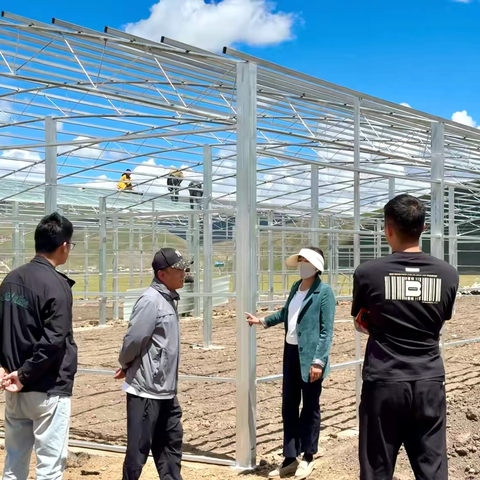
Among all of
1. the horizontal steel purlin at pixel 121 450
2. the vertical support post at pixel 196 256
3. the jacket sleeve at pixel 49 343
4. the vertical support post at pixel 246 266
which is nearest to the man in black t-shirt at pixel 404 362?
the jacket sleeve at pixel 49 343

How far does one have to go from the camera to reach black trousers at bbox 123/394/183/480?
393 centimetres

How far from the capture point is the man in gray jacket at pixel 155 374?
3936mm

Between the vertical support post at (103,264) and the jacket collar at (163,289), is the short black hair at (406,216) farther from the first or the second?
the vertical support post at (103,264)

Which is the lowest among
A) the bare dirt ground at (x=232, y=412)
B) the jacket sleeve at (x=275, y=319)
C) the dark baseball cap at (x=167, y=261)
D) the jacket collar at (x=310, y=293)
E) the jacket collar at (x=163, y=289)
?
the bare dirt ground at (x=232, y=412)

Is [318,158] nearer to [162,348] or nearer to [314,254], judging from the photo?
[314,254]

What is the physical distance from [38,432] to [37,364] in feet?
1.33

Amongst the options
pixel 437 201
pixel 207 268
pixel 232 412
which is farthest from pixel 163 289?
pixel 207 268

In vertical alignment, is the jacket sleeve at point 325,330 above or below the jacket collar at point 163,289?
below

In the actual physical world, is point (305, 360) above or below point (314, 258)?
below

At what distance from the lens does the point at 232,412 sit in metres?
6.65

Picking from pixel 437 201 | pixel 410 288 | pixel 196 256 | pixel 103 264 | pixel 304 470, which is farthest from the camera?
pixel 196 256

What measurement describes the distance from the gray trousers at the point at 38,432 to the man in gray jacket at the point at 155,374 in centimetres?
47

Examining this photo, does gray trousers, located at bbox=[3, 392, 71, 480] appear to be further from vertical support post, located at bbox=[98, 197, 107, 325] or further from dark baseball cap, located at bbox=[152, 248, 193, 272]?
vertical support post, located at bbox=[98, 197, 107, 325]

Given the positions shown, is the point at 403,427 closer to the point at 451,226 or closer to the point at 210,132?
the point at 210,132
